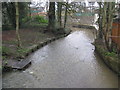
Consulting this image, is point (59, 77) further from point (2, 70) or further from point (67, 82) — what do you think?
point (2, 70)

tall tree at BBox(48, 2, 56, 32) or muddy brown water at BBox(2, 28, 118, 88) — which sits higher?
tall tree at BBox(48, 2, 56, 32)

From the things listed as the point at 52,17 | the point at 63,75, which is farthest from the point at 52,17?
the point at 63,75

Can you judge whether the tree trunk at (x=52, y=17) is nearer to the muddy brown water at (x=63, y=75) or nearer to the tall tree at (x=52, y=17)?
the tall tree at (x=52, y=17)

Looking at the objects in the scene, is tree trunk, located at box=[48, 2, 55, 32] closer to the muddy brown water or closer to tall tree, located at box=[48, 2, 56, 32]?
tall tree, located at box=[48, 2, 56, 32]

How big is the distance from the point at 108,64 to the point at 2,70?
4171 mm

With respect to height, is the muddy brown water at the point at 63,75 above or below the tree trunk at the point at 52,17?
below

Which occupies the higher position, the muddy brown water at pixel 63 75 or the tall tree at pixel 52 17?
the tall tree at pixel 52 17

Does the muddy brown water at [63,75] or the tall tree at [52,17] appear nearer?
the muddy brown water at [63,75]

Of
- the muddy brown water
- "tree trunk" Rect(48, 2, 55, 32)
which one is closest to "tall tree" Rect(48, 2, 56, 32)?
"tree trunk" Rect(48, 2, 55, 32)

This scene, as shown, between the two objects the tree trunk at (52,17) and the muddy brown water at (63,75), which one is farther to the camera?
the tree trunk at (52,17)

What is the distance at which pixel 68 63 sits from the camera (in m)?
7.07

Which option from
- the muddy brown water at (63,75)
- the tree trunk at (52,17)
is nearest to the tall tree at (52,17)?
the tree trunk at (52,17)

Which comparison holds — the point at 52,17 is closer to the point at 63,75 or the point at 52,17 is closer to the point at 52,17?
the point at 52,17

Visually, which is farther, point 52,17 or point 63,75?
point 52,17
